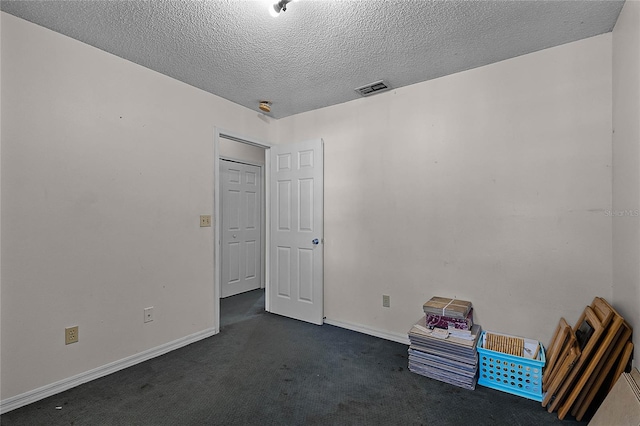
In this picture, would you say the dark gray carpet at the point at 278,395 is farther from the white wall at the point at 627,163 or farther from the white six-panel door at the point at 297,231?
the white wall at the point at 627,163

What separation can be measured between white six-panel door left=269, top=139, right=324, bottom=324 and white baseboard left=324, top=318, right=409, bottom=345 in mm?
175

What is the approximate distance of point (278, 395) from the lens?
1.99 m

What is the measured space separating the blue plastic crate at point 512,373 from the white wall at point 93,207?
7.93 feet

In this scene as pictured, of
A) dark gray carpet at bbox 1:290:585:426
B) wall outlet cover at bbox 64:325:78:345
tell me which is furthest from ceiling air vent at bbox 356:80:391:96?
wall outlet cover at bbox 64:325:78:345

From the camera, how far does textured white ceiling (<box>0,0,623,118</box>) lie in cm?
177

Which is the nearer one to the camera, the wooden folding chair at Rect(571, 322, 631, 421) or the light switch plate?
the wooden folding chair at Rect(571, 322, 631, 421)

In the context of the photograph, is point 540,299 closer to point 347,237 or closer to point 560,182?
point 560,182

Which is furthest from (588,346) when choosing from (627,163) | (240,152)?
(240,152)

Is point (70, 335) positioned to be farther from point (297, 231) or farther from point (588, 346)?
point (588, 346)

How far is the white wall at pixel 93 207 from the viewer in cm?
188

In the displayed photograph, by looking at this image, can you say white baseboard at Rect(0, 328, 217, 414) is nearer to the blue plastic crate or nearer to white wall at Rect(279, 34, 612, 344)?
white wall at Rect(279, 34, 612, 344)

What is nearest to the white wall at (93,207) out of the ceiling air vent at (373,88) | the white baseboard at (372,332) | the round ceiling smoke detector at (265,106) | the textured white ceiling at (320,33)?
the textured white ceiling at (320,33)

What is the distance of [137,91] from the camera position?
2465 mm

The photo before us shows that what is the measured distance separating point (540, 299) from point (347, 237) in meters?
1.69
